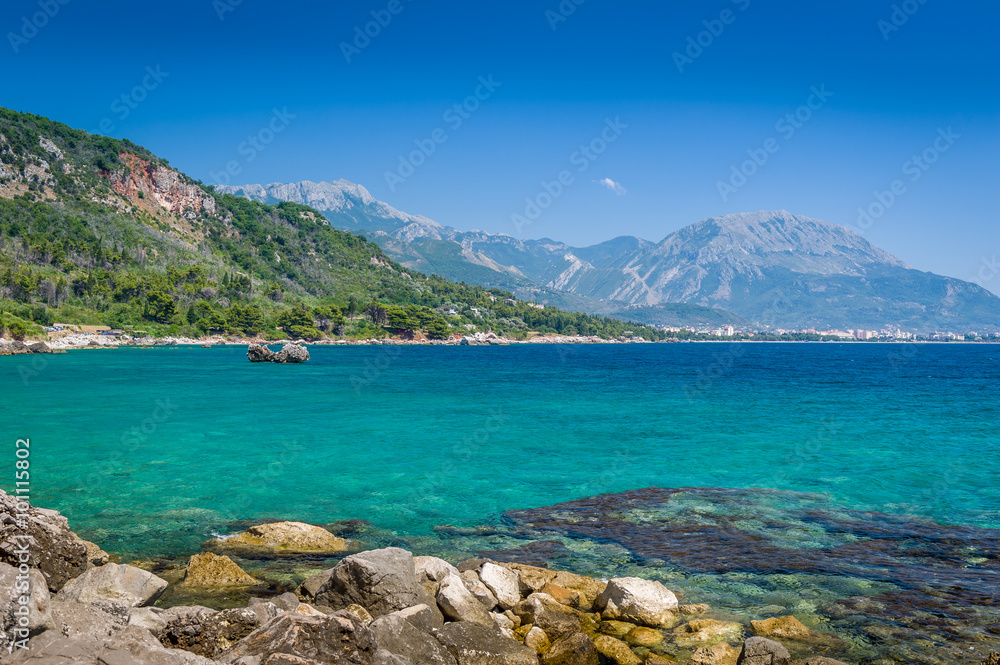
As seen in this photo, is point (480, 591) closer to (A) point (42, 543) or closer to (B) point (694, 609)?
(B) point (694, 609)

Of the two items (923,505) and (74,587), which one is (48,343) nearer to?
(74,587)

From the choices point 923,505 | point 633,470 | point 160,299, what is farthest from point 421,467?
point 160,299

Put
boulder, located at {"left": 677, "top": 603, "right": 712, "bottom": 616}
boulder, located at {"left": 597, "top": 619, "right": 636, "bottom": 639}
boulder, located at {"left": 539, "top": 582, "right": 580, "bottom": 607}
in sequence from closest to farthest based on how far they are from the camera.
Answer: boulder, located at {"left": 597, "top": 619, "right": 636, "bottom": 639}
boulder, located at {"left": 677, "top": 603, "right": 712, "bottom": 616}
boulder, located at {"left": 539, "top": 582, "right": 580, "bottom": 607}

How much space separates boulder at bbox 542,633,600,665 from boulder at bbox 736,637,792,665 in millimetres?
2290

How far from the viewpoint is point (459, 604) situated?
10.7 m

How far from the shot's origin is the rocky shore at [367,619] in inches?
298

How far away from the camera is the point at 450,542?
16.4 m

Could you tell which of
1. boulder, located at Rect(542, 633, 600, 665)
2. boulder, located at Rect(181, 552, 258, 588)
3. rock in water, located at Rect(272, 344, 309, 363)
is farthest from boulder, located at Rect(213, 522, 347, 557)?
rock in water, located at Rect(272, 344, 309, 363)

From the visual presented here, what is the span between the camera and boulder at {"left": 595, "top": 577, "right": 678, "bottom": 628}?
11.2 metres

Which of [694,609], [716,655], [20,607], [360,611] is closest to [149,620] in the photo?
[20,607]

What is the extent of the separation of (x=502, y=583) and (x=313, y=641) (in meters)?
4.89

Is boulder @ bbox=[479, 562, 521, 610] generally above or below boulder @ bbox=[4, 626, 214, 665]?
below

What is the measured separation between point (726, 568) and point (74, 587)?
1309cm

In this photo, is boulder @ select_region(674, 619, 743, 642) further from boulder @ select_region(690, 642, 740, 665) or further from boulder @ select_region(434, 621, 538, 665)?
boulder @ select_region(434, 621, 538, 665)
